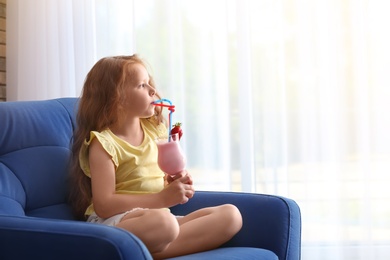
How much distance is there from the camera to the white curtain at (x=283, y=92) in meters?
2.96

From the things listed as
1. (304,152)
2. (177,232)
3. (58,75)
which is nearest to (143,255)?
(177,232)

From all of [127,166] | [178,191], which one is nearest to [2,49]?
[127,166]

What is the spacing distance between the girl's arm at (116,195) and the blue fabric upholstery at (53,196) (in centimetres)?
14

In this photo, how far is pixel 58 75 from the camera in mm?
3287

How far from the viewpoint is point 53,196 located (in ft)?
7.35

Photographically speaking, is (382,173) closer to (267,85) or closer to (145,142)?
(267,85)

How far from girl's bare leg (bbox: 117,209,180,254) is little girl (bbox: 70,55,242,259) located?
9 cm

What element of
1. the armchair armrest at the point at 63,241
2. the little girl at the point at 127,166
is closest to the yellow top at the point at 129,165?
the little girl at the point at 127,166

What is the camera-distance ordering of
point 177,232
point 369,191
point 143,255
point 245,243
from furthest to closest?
1. point 369,191
2. point 245,243
3. point 177,232
4. point 143,255

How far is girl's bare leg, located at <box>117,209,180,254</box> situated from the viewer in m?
1.86

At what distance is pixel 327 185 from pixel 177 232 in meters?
1.28

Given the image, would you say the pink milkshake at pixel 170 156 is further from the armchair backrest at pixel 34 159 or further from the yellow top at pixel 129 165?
the armchair backrest at pixel 34 159

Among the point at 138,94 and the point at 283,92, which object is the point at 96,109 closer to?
the point at 138,94

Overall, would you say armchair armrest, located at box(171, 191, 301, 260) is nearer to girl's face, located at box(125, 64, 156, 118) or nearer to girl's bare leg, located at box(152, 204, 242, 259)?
girl's bare leg, located at box(152, 204, 242, 259)
